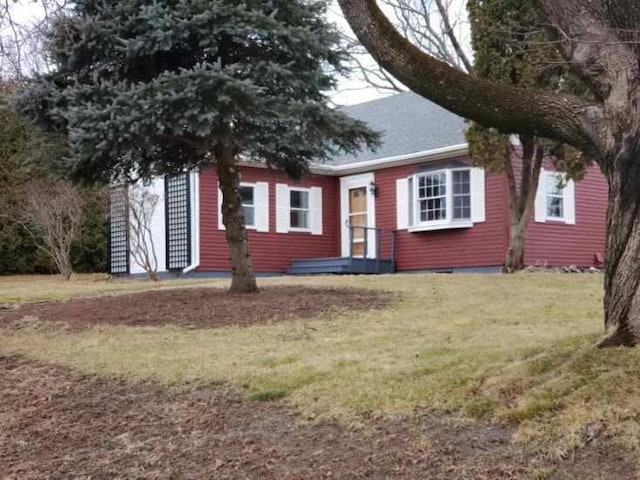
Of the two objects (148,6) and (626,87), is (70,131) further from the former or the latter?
(626,87)

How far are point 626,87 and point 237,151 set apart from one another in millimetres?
7031

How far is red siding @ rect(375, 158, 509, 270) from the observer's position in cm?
1741

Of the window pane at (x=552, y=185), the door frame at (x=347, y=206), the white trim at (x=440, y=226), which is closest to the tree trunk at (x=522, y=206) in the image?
the white trim at (x=440, y=226)

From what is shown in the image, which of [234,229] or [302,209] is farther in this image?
[302,209]

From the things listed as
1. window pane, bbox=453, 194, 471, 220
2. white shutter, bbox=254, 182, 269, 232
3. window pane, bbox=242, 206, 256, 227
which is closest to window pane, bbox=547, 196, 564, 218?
window pane, bbox=453, 194, 471, 220

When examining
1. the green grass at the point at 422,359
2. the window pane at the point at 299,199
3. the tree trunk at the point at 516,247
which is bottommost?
the green grass at the point at 422,359

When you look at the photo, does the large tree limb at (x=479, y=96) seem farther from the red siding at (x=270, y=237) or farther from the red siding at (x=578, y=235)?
the red siding at (x=270, y=237)

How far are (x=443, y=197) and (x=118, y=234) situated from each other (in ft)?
30.4

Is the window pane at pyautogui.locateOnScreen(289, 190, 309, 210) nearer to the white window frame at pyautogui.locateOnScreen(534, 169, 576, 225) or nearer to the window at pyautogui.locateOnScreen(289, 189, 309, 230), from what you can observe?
the window at pyautogui.locateOnScreen(289, 189, 309, 230)

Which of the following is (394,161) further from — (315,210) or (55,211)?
(55,211)

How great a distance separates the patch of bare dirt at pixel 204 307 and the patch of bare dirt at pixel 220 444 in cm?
267

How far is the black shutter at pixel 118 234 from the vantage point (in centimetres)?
2008

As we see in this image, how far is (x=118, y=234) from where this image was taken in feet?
70.6

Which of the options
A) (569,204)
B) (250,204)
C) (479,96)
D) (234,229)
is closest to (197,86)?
(234,229)
